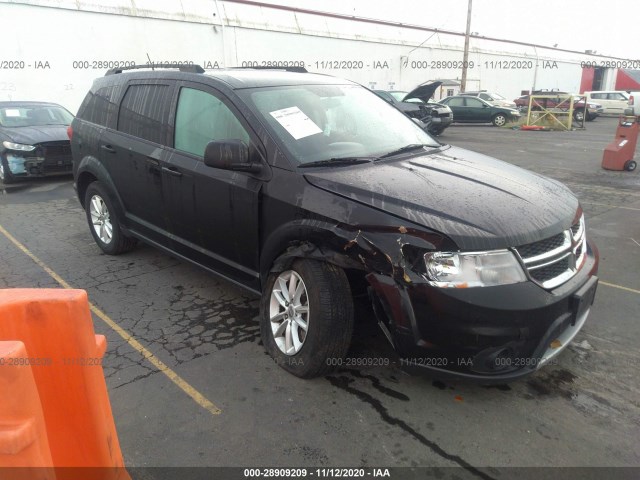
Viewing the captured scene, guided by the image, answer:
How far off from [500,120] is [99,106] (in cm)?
2118

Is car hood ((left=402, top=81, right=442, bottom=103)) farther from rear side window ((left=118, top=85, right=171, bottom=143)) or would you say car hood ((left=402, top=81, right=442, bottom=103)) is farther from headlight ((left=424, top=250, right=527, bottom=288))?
headlight ((left=424, top=250, right=527, bottom=288))

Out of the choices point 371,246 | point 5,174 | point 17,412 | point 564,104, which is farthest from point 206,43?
point 17,412

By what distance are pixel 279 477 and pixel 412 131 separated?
2.85m

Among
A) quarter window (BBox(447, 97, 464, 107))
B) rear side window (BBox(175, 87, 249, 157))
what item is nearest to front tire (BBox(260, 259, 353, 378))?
rear side window (BBox(175, 87, 249, 157))

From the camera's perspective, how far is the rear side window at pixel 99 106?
4762 millimetres

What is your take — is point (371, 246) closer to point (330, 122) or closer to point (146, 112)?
point (330, 122)

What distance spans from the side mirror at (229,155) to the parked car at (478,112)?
72.0 feet

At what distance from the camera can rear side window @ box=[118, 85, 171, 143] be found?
4012mm

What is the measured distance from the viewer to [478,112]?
2309 cm

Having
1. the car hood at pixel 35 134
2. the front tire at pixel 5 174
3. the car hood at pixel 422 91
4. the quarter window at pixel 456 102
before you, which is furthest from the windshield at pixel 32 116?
the quarter window at pixel 456 102

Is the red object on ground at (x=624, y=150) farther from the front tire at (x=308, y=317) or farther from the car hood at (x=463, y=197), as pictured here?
the front tire at (x=308, y=317)

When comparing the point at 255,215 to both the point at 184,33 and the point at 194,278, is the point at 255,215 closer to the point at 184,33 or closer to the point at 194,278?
the point at 194,278

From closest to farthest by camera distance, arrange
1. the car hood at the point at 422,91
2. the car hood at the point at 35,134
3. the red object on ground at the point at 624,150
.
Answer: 1. the car hood at the point at 35,134
2. the red object on ground at the point at 624,150
3. the car hood at the point at 422,91

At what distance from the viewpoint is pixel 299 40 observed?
80.7 feet
